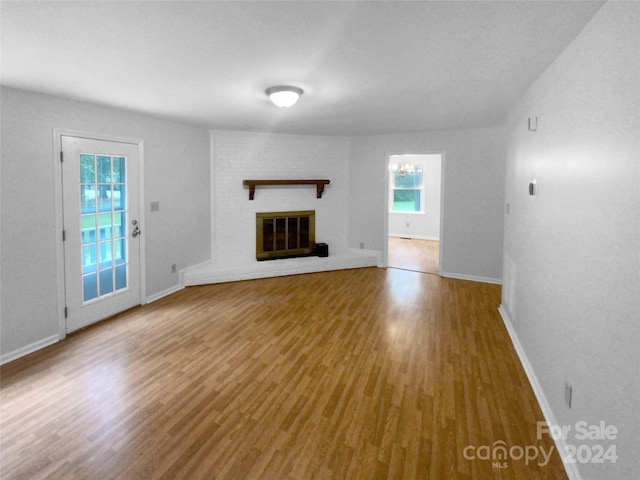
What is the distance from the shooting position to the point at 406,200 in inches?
384

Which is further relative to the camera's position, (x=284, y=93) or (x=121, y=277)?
(x=121, y=277)

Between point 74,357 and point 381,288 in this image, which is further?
point 381,288

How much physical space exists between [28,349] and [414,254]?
6.41 m

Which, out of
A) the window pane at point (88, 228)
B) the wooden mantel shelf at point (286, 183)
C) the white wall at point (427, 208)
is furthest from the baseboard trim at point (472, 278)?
the window pane at point (88, 228)

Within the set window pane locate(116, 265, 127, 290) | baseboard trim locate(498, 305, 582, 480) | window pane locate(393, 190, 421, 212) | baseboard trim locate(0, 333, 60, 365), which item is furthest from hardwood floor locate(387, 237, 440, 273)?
baseboard trim locate(0, 333, 60, 365)

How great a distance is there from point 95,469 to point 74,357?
1.56 m

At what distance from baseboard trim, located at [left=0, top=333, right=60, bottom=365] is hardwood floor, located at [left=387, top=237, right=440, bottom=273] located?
5.00m

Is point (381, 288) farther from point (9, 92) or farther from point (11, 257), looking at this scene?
point (9, 92)

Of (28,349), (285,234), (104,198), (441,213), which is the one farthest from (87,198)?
(441,213)

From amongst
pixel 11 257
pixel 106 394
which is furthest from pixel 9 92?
pixel 106 394

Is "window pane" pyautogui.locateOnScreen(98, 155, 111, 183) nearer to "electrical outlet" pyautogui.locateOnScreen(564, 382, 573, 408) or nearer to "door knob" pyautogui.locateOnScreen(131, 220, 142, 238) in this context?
"door knob" pyautogui.locateOnScreen(131, 220, 142, 238)

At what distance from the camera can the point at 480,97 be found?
3.43 m

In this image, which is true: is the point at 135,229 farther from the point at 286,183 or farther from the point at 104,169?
the point at 286,183

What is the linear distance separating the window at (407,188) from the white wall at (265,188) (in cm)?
363
